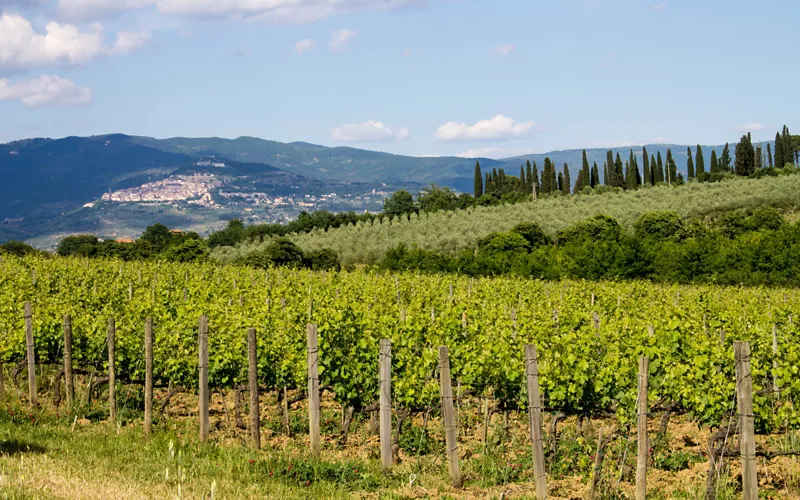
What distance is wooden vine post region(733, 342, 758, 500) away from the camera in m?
7.72

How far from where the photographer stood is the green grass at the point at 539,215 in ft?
191

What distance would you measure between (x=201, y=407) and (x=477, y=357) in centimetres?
422

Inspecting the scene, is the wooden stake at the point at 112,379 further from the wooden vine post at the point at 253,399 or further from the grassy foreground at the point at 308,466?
the wooden vine post at the point at 253,399

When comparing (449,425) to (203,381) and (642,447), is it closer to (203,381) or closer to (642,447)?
(642,447)

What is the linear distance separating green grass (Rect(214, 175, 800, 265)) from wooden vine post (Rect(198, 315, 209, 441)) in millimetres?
43003

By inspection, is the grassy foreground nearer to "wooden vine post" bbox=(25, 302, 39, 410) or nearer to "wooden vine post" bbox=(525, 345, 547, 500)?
"wooden vine post" bbox=(525, 345, 547, 500)

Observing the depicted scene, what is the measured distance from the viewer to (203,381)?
11.6m

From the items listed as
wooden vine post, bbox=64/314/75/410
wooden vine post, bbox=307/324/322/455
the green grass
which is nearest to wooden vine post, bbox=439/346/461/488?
wooden vine post, bbox=307/324/322/455

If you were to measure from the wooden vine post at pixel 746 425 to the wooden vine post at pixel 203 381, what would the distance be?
→ 7363 millimetres

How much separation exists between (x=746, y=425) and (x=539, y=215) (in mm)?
58396

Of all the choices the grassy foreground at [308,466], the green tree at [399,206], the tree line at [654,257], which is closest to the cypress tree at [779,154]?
the green tree at [399,206]

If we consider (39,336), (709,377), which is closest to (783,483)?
(709,377)

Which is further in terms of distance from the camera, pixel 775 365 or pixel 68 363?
pixel 68 363

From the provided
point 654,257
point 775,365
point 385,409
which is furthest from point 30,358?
point 654,257
